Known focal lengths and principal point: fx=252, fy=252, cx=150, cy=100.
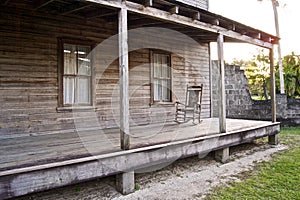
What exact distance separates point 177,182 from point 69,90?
2483 millimetres

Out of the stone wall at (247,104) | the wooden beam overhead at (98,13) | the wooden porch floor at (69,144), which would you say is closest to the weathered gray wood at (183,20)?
the wooden beam overhead at (98,13)

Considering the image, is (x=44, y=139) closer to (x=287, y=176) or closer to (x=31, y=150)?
(x=31, y=150)

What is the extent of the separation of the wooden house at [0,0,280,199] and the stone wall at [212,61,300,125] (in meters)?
2.77

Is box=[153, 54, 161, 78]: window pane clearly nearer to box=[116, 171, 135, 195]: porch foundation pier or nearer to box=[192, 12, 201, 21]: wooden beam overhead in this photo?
box=[192, 12, 201, 21]: wooden beam overhead

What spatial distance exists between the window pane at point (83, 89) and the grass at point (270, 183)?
2.83m

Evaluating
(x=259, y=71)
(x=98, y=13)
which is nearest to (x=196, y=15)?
(x=98, y=13)

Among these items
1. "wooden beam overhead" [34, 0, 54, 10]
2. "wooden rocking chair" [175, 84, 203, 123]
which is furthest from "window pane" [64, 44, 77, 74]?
"wooden rocking chair" [175, 84, 203, 123]

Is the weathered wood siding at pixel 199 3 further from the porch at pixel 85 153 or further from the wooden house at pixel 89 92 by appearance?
the porch at pixel 85 153

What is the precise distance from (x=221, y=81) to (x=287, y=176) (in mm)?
1862

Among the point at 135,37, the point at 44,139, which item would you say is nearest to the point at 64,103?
the point at 44,139

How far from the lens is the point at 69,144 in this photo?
138 inches

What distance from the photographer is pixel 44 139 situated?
383 centimetres

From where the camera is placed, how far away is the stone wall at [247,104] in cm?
870

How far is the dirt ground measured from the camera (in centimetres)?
322
